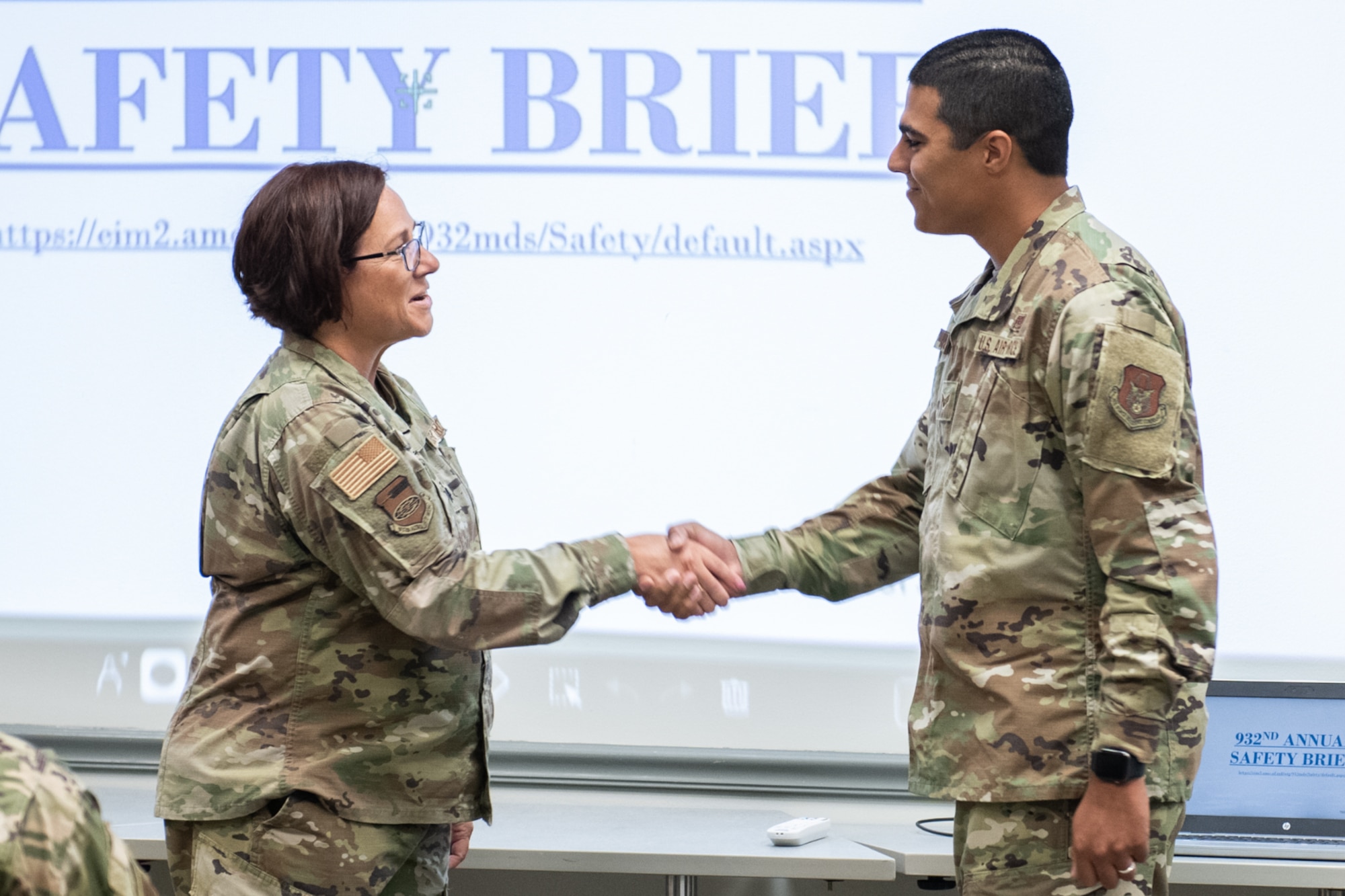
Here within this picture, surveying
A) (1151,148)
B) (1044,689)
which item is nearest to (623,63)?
(1151,148)

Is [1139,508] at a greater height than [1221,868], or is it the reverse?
[1139,508]

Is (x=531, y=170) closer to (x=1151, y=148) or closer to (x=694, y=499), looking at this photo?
(x=694, y=499)

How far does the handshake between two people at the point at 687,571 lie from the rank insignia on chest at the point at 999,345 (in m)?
0.52

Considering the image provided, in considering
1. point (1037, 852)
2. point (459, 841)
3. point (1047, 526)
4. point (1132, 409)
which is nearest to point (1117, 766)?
point (1037, 852)

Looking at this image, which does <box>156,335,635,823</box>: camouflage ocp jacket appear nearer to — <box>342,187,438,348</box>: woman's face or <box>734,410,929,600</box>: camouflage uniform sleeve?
<box>342,187,438,348</box>: woman's face

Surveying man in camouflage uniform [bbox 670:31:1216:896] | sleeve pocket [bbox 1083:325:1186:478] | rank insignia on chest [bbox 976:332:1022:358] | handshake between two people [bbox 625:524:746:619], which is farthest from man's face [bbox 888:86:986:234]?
handshake between two people [bbox 625:524:746:619]

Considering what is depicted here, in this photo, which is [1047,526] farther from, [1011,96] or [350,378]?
[350,378]

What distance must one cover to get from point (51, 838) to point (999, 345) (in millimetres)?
1182

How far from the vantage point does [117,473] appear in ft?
9.41

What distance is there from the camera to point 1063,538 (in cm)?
149

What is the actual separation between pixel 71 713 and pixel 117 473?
0.54 metres

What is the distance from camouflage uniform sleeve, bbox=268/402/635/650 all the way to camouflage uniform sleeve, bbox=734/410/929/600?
433mm

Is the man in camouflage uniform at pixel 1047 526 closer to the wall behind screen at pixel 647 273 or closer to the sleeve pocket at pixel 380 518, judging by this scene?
the sleeve pocket at pixel 380 518

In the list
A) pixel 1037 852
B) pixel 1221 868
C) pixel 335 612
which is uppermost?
pixel 335 612
